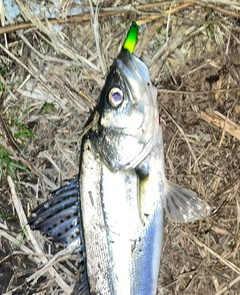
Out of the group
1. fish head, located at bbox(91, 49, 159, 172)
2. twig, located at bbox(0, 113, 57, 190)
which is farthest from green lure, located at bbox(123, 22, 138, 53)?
twig, located at bbox(0, 113, 57, 190)

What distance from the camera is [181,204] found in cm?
223

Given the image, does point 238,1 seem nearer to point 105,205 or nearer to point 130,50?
point 130,50

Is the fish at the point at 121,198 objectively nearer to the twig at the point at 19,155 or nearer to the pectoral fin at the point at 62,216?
the pectoral fin at the point at 62,216

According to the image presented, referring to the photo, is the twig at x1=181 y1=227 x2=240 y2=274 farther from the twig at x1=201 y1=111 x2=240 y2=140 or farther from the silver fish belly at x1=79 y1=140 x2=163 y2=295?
the twig at x1=201 y1=111 x2=240 y2=140

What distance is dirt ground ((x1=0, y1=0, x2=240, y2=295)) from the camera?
8.00 ft

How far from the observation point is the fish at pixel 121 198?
6.50ft

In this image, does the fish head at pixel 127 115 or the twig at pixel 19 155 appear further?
the twig at pixel 19 155

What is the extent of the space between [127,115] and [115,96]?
0.35ft

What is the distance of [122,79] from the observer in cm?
196

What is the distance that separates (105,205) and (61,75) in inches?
36.1

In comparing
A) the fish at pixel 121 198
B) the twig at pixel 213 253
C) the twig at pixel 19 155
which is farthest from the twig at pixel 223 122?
the twig at pixel 19 155

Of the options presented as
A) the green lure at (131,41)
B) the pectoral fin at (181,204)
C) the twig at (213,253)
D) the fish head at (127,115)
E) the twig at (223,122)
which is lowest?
the twig at (213,253)

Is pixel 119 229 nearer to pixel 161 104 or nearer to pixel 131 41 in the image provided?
pixel 161 104

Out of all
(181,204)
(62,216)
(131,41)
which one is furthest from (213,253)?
(131,41)
